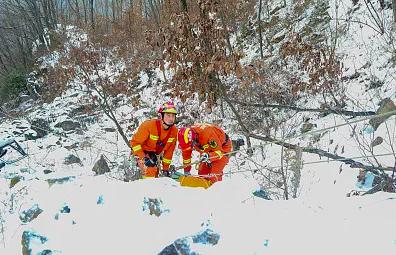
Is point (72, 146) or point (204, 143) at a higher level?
point (204, 143)

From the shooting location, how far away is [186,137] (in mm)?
6355

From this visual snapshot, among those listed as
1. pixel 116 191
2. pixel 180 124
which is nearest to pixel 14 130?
pixel 180 124

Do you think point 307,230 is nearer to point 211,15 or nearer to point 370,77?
point 211,15

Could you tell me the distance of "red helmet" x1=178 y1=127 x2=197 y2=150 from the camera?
6344 millimetres

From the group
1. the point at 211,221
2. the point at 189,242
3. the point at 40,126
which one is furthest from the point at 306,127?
the point at 40,126

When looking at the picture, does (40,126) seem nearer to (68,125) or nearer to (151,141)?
(68,125)

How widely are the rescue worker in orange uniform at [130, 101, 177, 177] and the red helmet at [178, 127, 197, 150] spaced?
0.67 ft

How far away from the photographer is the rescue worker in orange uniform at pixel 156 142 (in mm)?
6293

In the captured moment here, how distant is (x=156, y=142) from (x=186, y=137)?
512 millimetres

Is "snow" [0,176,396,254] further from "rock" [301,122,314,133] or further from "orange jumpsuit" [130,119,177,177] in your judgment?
"rock" [301,122,314,133]

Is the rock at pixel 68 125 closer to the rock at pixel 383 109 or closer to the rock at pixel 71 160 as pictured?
the rock at pixel 71 160

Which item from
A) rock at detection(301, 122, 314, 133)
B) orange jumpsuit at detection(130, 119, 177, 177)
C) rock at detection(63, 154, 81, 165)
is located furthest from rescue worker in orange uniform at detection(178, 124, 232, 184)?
rock at detection(63, 154, 81, 165)

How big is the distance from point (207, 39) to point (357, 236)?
16.9ft

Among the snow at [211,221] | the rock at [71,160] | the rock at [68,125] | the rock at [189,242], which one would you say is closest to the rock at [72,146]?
the rock at [71,160]
